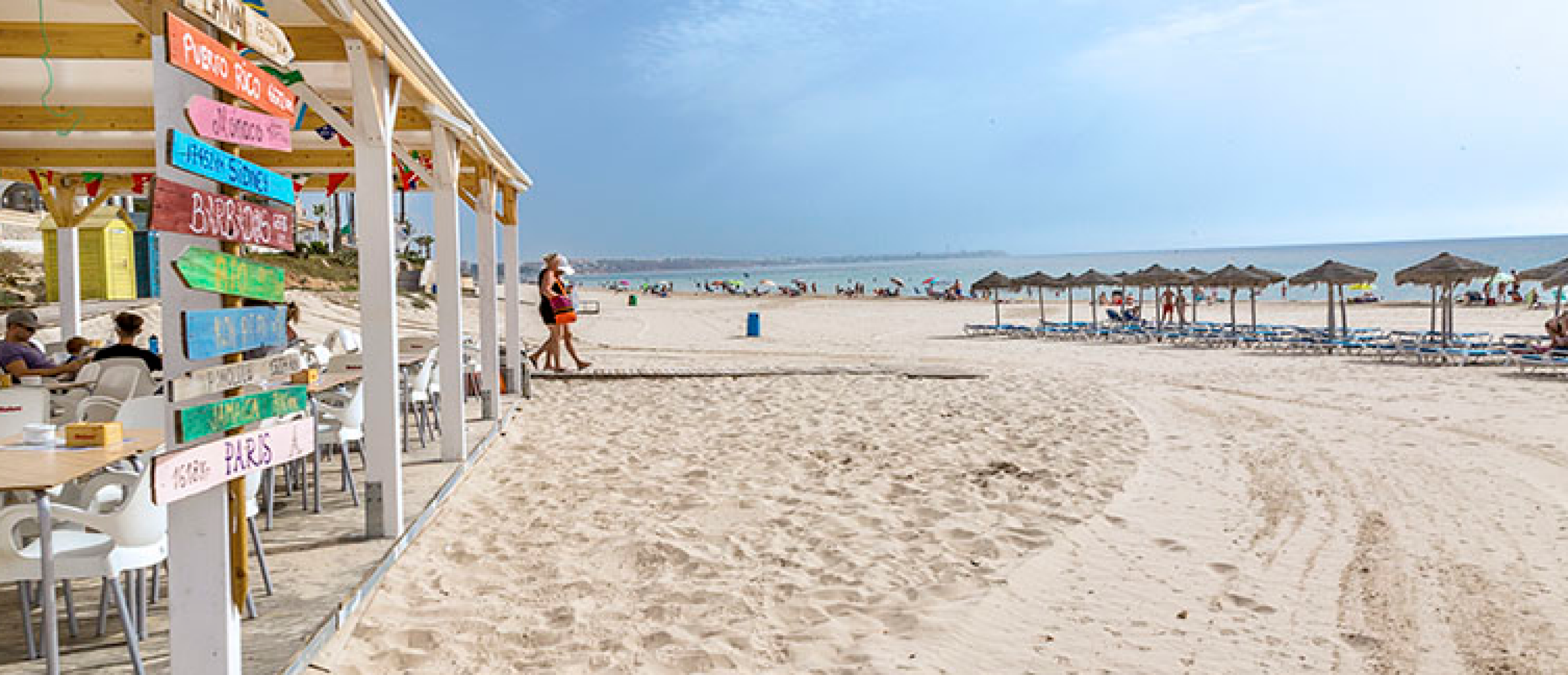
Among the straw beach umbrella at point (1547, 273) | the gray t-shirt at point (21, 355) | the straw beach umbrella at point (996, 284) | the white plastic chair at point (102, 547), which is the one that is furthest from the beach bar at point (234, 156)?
the straw beach umbrella at point (996, 284)

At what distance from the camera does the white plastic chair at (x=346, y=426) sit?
480cm

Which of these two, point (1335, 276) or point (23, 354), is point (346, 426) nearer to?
point (23, 354)

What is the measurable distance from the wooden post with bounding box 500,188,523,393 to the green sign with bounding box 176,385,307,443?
5085 mm

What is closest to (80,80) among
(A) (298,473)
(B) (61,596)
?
(A) (298,473)

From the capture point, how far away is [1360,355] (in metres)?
14.7

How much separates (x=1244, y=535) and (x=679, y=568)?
9.41ft

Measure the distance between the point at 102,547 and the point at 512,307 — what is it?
5610 mm

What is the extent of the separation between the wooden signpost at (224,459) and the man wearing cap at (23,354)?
5093 millimetres

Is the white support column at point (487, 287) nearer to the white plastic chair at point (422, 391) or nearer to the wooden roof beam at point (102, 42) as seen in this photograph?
the white plastic chair at point (422, 391)

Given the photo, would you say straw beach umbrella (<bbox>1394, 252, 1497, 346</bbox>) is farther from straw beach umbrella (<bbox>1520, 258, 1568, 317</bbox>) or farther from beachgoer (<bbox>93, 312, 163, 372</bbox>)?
beachgoer (<bbox>93, 312, 163, 372</bbox>)

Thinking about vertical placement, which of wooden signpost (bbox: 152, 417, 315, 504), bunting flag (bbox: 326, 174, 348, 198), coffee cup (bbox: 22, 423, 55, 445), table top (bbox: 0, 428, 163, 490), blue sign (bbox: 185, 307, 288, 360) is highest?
bunting flag (bbox: 326, 174, 348, 198)

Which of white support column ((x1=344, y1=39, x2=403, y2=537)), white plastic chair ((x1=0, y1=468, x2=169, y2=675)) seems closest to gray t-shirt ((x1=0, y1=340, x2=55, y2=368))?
white support column ((x1=344, y1=39, x2=403, y2=537))

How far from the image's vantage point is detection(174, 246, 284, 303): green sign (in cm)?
209

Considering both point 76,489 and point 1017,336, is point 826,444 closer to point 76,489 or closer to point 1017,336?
point 76,489
